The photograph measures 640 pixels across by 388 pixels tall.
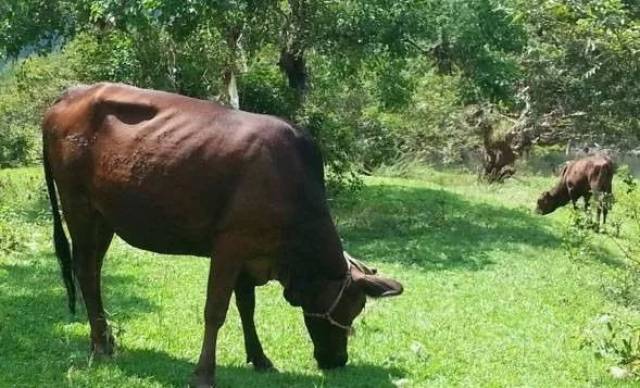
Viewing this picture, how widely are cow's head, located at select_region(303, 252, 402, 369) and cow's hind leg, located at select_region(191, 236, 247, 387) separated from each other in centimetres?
68

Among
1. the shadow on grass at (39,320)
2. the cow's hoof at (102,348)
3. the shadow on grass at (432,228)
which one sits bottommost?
the shadow on grass at (432,228)

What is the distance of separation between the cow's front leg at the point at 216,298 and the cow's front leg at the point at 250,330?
0.54m

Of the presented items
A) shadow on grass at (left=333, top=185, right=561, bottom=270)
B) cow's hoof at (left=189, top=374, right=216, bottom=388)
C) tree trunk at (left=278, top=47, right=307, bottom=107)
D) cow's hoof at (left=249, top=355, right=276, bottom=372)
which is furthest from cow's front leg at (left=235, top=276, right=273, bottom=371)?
tree trunk at (left=278, top=47, right=307, bottom=107)

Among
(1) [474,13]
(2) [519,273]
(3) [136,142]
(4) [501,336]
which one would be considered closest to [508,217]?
(1) [474,13]

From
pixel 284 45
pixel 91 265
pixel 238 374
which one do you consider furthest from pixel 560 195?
pixel 91 265

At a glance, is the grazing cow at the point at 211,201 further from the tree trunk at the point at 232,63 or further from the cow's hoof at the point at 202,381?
the tree trunk at the point at 232,63

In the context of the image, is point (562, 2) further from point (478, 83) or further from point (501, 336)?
point (478, 83)

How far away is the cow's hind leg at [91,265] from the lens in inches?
264

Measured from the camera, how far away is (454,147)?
96.0 ft

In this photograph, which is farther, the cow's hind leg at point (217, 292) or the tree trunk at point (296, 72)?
the tree trunk at point (296, 72)

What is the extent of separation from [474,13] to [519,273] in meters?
5.85

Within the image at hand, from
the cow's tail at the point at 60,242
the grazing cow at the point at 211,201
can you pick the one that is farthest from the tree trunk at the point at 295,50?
the grazing cow at the point at 211,201

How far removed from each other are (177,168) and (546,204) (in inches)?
610

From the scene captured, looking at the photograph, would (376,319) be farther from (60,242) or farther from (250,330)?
(60,242)
